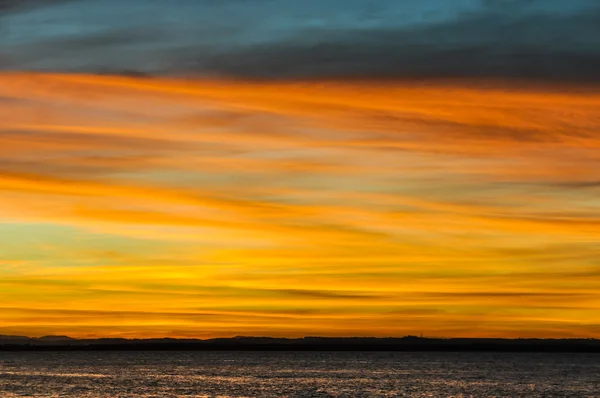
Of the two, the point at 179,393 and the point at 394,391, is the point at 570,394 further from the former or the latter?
the point at 179,393

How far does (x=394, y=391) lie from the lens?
13200cm

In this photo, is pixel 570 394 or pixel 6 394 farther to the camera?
pixel 570 394

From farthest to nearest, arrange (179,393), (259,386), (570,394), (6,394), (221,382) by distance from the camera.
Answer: (221,382) → (259,386) → (570,394) → (179,393) → (6,394)

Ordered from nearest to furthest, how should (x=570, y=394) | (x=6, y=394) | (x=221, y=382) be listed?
(x=6, y=394) < (x=570, y=394) < (x=221, y=382)

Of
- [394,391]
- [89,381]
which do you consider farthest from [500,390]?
[89,381]

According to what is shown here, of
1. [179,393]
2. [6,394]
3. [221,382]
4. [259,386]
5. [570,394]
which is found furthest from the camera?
[221,382]

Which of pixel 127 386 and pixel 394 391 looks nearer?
pixel 394 391

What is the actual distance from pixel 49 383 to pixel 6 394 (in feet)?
95.5

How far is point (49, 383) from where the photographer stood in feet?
481

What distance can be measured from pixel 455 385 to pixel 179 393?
4677 cm

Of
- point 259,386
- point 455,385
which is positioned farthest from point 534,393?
point 259,386

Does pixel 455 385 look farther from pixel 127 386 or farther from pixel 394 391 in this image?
pixel 127 386

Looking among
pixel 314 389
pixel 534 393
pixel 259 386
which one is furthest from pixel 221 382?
pixel 534 393

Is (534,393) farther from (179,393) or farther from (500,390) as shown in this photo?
(179,393)
